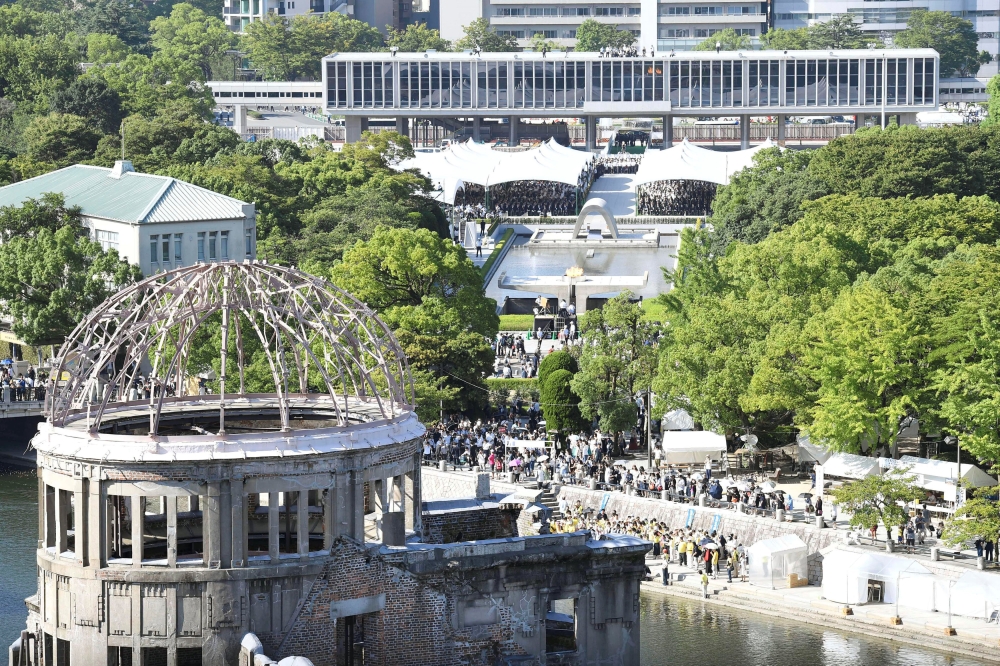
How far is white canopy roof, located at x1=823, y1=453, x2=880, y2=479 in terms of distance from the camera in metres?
71.9

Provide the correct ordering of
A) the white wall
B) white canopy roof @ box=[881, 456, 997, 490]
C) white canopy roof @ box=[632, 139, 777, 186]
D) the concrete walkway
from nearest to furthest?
the concrete walkway < white canopy roof @ box=[881, 456, 997, 490] < the white wall < white canopy roof @ box=[632, 139, 777, 186]

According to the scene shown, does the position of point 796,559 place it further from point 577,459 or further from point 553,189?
point 553,189

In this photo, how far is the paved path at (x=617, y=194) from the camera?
588 ft

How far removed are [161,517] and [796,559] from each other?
24.4m

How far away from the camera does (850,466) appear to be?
7250 centimetres

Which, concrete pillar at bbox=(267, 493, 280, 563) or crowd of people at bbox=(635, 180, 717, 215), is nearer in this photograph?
concrete pillar at bbox=(267, 493, 280, 563)

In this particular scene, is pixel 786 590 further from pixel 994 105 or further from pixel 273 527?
pixel 994 105

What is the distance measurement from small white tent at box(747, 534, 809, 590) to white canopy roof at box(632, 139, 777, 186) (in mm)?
103004

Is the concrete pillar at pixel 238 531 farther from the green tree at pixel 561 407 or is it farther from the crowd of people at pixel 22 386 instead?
the crowd of people at pixel 22 386

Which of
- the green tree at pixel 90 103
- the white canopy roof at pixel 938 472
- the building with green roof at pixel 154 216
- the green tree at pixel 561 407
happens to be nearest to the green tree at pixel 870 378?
the white canopy roof at pixel 938 472

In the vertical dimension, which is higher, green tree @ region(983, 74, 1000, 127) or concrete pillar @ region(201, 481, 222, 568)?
green tree @ region(983, 74, 1000, 127)

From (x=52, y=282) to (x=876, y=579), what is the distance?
47027 millimetres

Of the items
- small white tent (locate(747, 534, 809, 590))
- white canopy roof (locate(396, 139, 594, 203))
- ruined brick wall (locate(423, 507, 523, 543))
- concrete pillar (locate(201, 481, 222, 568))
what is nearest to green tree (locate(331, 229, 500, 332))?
small white tent (locate(747, 534, 809, 590))

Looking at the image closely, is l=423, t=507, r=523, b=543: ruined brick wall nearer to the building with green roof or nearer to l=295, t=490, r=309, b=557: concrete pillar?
l=295, t=490, r=309, b=557: concrete pillar
